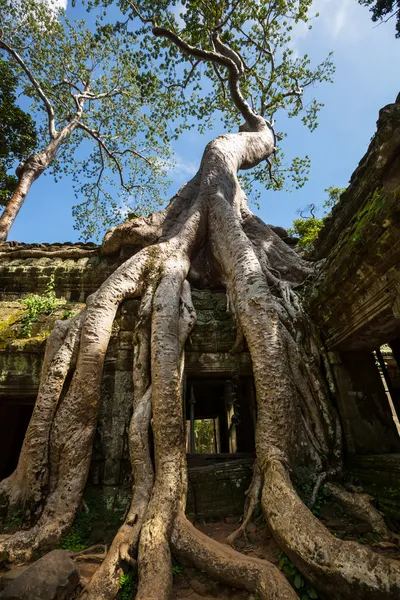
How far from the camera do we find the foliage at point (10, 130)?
8195 millimetres

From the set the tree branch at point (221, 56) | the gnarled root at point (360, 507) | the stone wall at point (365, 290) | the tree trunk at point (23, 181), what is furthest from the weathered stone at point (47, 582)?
the tree branch at point (221, 56)

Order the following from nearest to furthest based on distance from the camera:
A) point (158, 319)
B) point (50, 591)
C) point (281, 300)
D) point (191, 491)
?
point (50, 591)
point (191, 491)
point (158, 319)
point (281, 300)

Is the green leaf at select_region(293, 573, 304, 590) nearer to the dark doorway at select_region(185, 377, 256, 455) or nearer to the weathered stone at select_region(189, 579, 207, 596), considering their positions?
the weathered stone at select_region(189, 579, 207, 596)

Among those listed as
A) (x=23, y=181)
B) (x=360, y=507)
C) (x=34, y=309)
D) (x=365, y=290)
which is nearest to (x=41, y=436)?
(x=34, y=309)

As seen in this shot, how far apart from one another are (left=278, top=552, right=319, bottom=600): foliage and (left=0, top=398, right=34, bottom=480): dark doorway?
3.94 metres

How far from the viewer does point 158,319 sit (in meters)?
3.03

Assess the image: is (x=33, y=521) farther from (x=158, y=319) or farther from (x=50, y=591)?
(x=158, y=319)

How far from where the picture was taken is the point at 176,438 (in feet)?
8.19

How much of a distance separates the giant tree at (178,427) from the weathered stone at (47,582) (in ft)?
0.41

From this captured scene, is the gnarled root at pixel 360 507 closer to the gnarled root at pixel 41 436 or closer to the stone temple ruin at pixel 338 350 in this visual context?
the stone temple ruin at pixel 338 350

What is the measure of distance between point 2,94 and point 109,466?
10069 millimetres

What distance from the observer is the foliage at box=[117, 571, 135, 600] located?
170 cm

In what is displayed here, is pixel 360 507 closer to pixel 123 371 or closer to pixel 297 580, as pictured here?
pixel 297 580

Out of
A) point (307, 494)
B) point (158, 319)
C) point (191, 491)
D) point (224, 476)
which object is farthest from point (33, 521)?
point (307, 494)
